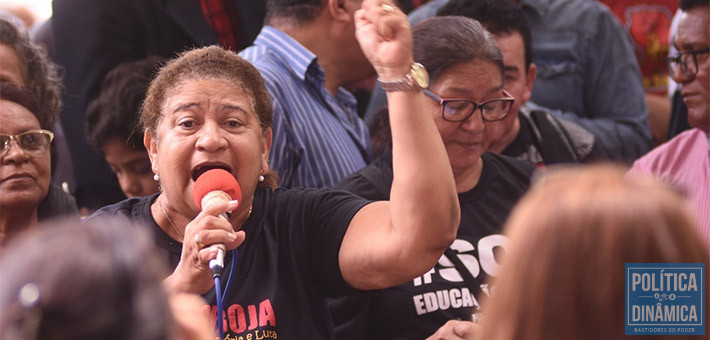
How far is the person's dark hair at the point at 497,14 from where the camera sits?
407 cm

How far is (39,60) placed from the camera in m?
3.90

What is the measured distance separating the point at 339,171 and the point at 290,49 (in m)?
0.51

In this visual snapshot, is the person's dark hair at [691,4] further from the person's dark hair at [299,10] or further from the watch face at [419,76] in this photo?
the watch face at [419,76]

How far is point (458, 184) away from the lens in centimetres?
337

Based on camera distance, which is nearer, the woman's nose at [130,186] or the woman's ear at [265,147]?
the woman's ear at [265,147]

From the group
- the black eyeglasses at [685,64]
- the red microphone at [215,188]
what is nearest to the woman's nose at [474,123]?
the red microphone at [215,188]

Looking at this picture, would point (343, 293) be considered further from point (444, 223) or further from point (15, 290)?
point (15, 290)

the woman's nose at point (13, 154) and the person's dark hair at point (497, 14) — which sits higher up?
the person's dark hair at point (497, 14)

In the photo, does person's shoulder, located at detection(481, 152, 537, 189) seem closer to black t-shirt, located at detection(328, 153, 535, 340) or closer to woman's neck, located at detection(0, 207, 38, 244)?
black t-shirt, located at detection(328, 153, 535, 340)

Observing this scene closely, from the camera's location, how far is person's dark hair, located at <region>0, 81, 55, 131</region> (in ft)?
11.0

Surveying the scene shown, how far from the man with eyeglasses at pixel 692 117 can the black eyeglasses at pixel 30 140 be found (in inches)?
86.9

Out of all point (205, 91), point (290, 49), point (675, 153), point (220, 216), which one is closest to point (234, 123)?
point (205, 91)

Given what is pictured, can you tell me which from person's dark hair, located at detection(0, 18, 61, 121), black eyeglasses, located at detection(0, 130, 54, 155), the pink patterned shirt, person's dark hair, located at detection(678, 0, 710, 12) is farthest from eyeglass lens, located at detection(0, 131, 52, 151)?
person's dark hair, located at detection(678, 0, 710, 12)

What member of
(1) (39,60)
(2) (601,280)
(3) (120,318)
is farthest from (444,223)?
(1) (39,60)
